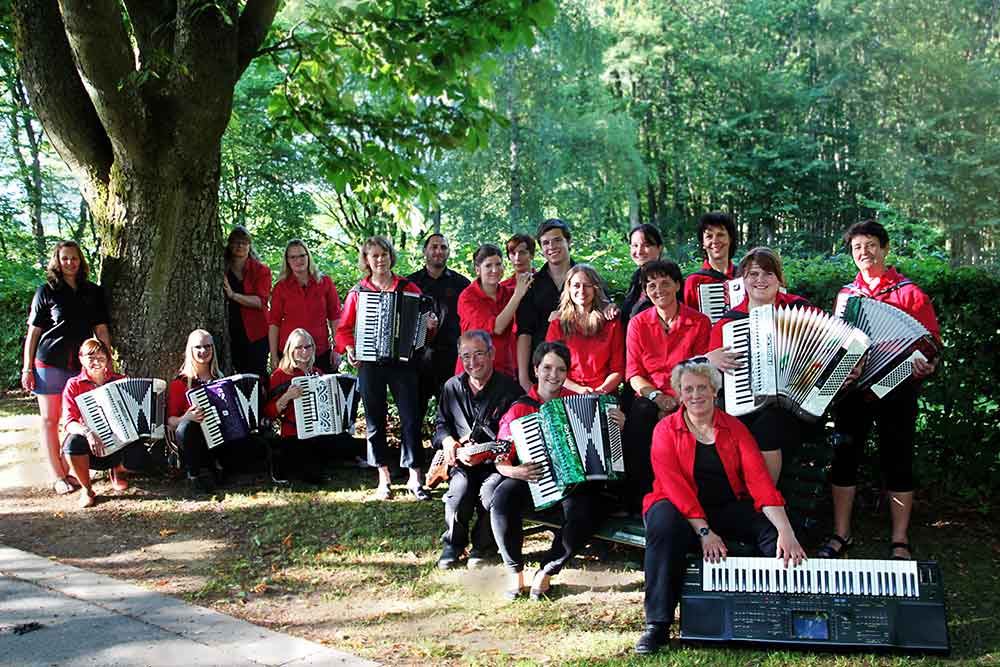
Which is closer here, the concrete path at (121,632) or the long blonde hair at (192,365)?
the concrete path at (121,632)

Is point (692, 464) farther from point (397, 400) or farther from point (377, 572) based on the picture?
point (397, 400)

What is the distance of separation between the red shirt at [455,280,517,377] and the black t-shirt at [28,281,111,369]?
126 inches

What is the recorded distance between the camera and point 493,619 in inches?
192

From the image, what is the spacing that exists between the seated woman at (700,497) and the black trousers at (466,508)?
1.26m

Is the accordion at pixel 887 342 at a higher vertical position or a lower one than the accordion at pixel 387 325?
lower

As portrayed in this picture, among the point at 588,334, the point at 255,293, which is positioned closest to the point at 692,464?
the point at 588,334

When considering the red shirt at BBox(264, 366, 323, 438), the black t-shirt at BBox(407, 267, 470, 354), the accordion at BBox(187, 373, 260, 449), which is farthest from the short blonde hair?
the accordion at BBox(187, 373, 260, 449)

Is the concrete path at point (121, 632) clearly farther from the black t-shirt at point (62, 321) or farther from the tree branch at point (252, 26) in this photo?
the tree branch at point (252, 26)

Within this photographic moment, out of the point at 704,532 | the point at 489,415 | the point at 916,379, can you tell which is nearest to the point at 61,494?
the point at 489,415

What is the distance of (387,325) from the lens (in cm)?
702

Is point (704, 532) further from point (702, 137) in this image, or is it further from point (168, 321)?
point (702, 137)

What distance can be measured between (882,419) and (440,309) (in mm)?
3612

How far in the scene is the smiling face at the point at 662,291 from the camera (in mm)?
5648

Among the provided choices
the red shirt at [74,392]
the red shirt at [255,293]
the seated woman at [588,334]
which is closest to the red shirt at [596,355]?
the seated woman at [588,334]
